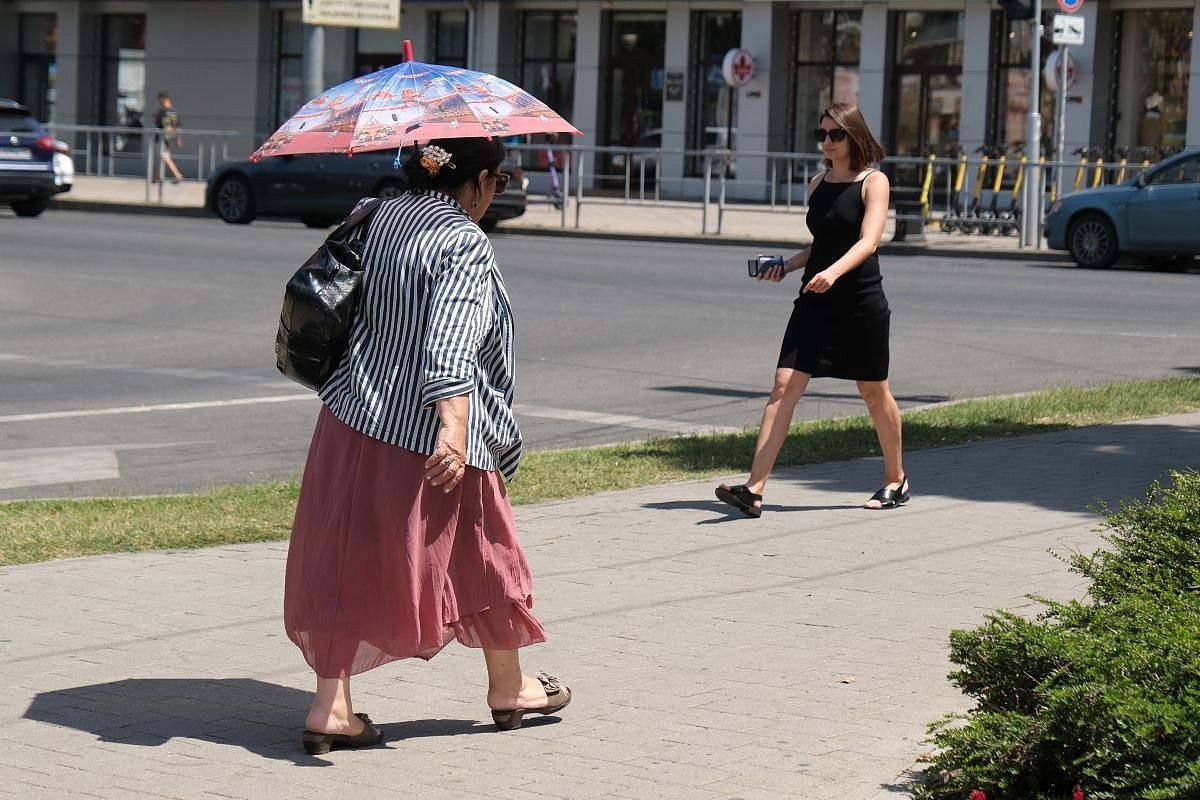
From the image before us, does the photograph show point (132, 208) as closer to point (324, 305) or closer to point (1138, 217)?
point (1138, 217)

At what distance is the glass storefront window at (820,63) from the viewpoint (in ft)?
124

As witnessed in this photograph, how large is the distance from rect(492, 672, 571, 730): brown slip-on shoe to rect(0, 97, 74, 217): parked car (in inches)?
1003

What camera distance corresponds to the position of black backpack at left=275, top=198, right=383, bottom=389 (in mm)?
4723

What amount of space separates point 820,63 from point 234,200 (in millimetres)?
13732

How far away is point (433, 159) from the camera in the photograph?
480 centimetres

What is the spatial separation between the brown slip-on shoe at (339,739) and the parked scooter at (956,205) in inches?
993

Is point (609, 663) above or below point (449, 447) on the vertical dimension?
below

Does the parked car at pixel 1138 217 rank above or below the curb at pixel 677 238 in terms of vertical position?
above

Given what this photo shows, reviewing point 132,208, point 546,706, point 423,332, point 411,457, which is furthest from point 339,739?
point 132,208

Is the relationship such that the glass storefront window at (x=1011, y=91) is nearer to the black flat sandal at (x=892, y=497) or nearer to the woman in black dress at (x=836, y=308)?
the black flat sandal at (x=892, y=497)

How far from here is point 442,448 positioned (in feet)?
15.1

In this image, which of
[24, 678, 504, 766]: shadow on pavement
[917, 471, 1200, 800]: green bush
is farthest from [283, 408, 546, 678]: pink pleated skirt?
[917, 471, 1200, 800]: green bush

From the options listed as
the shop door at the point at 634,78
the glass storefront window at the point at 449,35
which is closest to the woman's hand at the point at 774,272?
the shop door at the point at 634,78

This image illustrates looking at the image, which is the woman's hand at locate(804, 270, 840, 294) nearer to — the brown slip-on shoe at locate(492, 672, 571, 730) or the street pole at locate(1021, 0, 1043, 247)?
the brown slip-on shoe at locate(492, 672, 571, 730)
